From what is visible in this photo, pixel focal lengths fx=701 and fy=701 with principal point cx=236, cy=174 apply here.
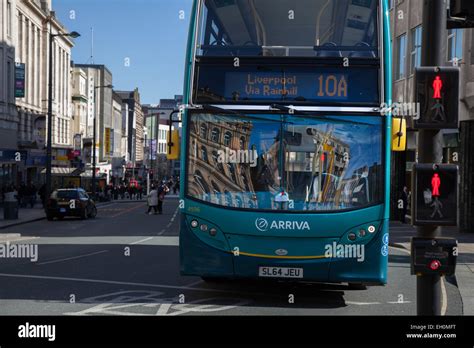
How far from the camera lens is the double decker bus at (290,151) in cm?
1006

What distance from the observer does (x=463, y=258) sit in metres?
18.3

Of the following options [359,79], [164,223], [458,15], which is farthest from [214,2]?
[164,223]

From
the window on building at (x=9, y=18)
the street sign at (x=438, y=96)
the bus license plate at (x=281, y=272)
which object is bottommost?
the bus license plate at (x=281, y=272)

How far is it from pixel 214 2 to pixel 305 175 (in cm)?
305

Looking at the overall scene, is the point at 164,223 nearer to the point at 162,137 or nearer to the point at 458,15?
the point at 458,15

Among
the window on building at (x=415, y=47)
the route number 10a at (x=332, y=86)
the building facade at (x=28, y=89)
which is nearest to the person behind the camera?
the route number 10a at (x=332, y=86)

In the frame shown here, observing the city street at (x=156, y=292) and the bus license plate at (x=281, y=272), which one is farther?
the bus license plate at (x=281, y=272)

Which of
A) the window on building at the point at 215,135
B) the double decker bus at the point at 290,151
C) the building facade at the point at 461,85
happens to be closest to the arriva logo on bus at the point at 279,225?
the double decker bus at the point at 290,151

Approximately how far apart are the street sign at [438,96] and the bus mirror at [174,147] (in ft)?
15.6

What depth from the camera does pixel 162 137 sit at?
180m

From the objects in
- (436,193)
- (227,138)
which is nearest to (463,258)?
(227,138)

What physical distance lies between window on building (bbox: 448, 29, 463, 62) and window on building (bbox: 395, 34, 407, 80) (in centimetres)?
554

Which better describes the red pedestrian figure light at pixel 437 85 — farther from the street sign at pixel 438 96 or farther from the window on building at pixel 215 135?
the window on building at pixel 215 135

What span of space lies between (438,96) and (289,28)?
14.8 ft
